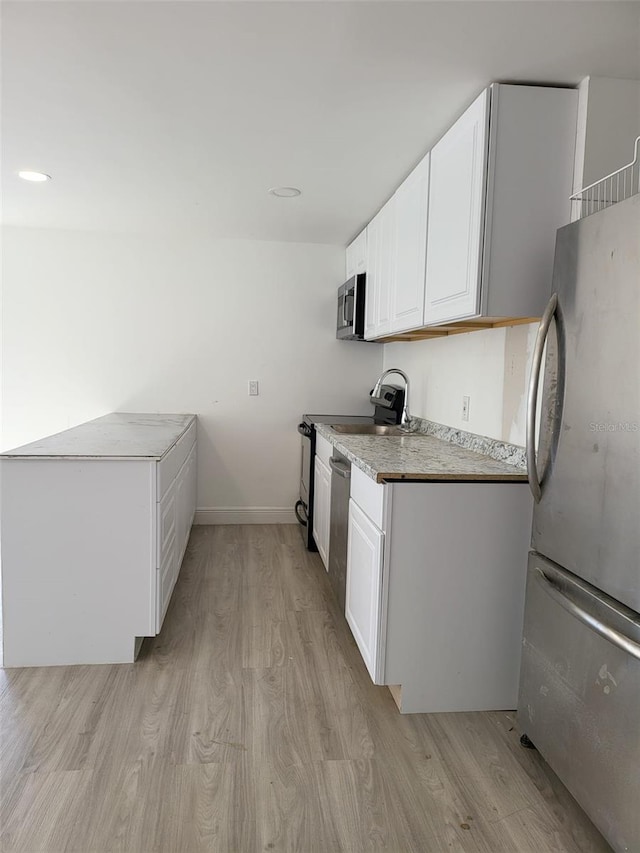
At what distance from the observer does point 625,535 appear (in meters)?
1.40

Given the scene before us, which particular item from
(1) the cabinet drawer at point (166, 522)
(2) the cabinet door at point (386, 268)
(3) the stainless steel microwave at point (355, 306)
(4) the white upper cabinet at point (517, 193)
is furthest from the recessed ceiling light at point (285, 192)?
(1) the cabinet drawer at point (166, 522)

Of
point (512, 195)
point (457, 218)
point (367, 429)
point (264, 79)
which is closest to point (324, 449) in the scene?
point (367, 429)

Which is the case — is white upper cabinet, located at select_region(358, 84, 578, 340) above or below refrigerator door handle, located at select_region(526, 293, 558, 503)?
above

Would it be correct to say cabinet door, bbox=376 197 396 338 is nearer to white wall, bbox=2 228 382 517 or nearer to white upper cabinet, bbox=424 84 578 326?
white upper cabinet, bbox=424 84 578 326

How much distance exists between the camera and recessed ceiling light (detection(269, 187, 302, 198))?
10.3ft

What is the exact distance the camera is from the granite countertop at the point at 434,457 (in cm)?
209

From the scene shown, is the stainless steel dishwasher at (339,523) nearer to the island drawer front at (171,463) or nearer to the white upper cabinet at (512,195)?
the island drawer front at (171,463)

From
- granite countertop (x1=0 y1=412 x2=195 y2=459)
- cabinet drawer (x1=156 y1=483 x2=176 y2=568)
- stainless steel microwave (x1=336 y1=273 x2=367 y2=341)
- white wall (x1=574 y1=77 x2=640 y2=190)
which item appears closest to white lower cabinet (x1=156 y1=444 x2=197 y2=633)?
cabinet drawer (x1=156 y1=483 x2=176 y2=568)

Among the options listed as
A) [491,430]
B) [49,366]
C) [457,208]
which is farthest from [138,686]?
[49,366]

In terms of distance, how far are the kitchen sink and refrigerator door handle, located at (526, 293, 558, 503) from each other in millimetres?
1828

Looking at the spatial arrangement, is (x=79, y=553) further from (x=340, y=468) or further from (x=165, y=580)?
(x=340, y=468)

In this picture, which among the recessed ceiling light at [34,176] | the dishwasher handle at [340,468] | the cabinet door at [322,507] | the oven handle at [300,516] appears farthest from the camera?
the oven handle at [300,516]

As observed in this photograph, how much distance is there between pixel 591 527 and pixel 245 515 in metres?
3.36

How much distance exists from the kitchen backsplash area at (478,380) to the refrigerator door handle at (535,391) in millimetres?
570
